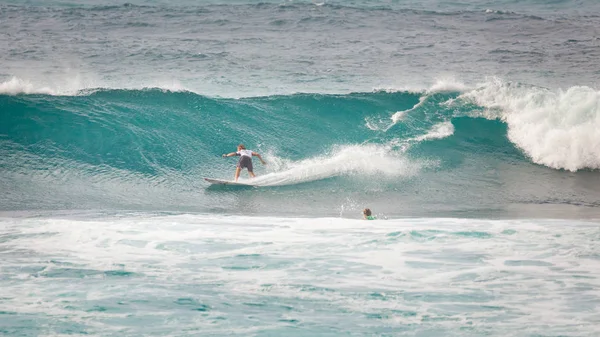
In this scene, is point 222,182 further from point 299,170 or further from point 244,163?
point 299,170

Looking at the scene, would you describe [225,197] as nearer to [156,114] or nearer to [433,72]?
[156,114]

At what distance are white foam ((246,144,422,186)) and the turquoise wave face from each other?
0.03m

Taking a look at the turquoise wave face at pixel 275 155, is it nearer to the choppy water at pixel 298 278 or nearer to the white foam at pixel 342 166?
the white foam at pixel 342 166

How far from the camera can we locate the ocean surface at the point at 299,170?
727cm

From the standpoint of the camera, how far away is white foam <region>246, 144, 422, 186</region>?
14125mm

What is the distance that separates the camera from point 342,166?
14836mm

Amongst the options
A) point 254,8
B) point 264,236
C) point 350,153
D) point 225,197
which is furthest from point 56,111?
point 254,8

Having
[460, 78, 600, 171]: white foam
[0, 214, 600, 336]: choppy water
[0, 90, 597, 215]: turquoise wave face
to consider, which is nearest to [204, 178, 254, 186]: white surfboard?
[0, 90, 597, 215]: turquoise wave face

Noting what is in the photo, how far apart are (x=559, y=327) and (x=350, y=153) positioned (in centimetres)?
945

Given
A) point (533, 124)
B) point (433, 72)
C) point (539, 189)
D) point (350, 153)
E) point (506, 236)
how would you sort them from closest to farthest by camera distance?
point (506, 236) < point (539, 189) < point (350, 153) < point (533, 124) < point (433, 72)

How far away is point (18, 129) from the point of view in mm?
15953

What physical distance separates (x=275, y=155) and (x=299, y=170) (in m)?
1.33

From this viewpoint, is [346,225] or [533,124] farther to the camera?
[533,124]

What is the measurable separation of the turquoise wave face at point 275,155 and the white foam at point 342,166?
0.03 metres
